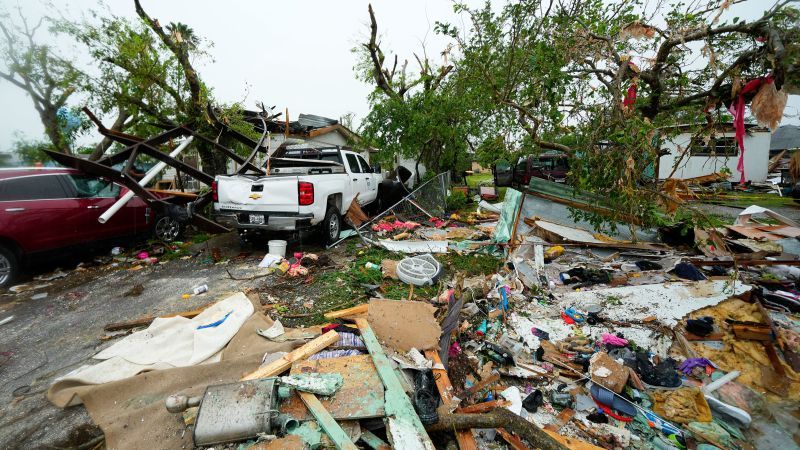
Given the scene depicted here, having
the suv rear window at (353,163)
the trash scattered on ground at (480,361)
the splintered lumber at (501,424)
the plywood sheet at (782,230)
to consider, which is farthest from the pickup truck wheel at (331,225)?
the plywood sheet at (782,230)

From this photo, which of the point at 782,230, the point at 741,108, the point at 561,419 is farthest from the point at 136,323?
the point at 782,230

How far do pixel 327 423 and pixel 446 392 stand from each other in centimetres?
97

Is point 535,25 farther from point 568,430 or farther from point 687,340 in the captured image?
point 568,430

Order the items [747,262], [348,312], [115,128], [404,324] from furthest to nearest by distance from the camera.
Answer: [115,128] < [747,262] < [348,312] < [404,324]

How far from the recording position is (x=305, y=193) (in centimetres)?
556

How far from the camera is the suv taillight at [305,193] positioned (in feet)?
18.1

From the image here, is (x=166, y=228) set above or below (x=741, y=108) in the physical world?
below

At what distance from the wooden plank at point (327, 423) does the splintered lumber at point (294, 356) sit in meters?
0.43

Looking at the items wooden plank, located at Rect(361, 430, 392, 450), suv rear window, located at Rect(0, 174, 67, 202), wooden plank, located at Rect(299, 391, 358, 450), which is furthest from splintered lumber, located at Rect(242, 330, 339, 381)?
suv rear window, located at Rect(0, 174, 67, 202)

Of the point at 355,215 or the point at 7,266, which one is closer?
the point at 7,266

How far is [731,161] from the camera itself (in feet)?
59.3

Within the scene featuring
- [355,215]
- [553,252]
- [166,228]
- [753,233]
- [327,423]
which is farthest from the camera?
[355,215]

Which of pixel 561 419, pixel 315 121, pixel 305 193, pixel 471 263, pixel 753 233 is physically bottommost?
pixel 561 419

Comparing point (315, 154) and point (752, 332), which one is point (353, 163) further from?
point (752, 332)
